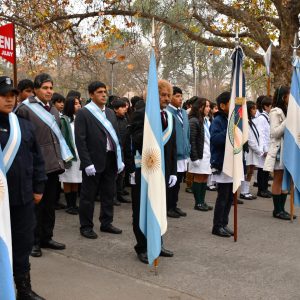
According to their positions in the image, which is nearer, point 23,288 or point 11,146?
point 11,146

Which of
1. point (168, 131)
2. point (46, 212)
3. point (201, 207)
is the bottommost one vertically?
point (201, 207)

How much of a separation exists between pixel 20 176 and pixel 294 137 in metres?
4.11

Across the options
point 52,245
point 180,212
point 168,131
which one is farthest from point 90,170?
point 180,212

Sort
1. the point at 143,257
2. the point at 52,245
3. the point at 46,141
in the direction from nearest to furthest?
the point at 143,257, the point at 46,141, the point at 52,245

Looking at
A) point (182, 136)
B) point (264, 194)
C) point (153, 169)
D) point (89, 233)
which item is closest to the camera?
point (153, 169)

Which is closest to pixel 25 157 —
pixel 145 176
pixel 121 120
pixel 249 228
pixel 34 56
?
pixel 145 176

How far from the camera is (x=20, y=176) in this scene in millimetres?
3529

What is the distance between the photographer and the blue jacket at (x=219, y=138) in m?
5.82

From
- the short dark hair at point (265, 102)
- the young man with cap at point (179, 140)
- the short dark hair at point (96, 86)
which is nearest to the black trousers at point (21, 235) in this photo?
the short dark hair at point (96, 86)

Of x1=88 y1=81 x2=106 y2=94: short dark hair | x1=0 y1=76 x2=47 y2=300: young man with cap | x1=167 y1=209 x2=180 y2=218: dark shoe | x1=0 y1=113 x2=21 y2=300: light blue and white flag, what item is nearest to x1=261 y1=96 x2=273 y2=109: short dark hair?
x1=167 y1=209 x2=180 y2=218: dark shoe

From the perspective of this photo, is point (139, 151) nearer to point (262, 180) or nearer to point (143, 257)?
point (143, 257)

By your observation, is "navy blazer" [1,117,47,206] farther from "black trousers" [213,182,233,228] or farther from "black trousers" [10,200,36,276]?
"black trousers" [213,182,233,228]

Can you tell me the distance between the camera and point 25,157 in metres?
3.59

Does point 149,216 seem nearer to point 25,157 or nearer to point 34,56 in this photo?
point 25,157
